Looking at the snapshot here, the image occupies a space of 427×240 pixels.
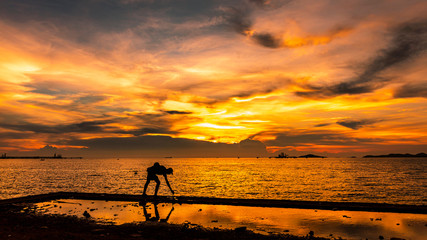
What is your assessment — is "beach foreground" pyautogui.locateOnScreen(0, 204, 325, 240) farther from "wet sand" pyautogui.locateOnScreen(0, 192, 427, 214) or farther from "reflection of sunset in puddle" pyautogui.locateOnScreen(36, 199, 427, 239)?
"wet sand" pyautogui.locateOnScreen(0, 192, 427, 214)

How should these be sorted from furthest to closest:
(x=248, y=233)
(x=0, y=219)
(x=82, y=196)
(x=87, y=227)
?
(x=82, y=196)
(x=0, y=219)
(x=87, y=227)
(x=248, y=233)

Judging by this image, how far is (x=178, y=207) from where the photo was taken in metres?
Result: 21.3

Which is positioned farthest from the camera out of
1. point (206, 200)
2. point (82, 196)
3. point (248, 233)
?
point (82, 196)

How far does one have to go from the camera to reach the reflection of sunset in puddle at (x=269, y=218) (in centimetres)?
1447

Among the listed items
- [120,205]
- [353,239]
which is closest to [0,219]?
[120,205]

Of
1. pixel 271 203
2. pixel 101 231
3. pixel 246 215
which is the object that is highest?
pixel 101 231

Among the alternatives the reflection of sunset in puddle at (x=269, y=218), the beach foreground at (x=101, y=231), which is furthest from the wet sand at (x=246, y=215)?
the beach foreground at (x=101, y=231)

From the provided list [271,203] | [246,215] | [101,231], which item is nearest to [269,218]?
[246,215]

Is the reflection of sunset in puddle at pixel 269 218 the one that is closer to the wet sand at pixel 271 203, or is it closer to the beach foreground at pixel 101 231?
the wet sand at pixel 271 203

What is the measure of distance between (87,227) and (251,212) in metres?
10.6

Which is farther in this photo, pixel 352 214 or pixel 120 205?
pixel 120 205

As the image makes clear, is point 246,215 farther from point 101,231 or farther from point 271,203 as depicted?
point 101,231

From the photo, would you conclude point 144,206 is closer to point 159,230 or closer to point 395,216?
point 159,230

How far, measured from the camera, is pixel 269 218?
17594mm
